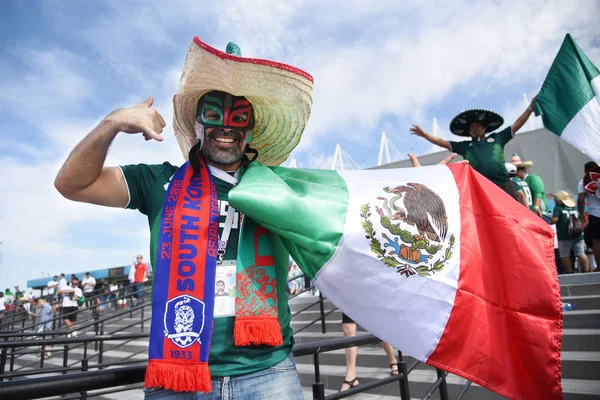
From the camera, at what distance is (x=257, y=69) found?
1.73 m

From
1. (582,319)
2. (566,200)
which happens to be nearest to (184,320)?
(582,319)

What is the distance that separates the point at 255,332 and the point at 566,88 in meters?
3.95

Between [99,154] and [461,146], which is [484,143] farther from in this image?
[99,154]

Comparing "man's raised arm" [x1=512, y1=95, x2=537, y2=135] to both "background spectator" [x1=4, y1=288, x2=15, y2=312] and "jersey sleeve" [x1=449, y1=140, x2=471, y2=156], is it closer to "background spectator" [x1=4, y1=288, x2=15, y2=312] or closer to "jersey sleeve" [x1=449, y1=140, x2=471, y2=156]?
"jersey sleeve" [x1=449, y1=140, x2=471, y2=156]

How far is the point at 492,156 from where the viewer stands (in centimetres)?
452

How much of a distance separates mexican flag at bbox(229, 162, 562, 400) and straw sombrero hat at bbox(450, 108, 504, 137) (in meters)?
3.05

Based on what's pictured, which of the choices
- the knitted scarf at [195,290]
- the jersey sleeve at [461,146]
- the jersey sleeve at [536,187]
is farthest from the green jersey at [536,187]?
the knitted scarf at [195,290]

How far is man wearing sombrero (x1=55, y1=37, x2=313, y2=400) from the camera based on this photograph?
1.36 meters

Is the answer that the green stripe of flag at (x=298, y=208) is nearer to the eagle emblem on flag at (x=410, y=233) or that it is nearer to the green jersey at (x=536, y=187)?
the eagle emblem on flag at (x=410, y=233)

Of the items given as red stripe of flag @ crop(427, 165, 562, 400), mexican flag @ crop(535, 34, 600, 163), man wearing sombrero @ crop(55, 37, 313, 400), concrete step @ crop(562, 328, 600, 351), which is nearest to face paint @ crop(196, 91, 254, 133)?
man wearing sombrero @ crop(55, 37, 313, 400)

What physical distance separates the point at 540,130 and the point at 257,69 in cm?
2459

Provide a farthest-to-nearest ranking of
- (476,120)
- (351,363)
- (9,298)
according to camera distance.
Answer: (9,298) → (476,120) → (351,363)

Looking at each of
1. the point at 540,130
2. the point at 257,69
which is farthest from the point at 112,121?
the point at 540,130

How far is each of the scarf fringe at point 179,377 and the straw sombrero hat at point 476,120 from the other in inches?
173
